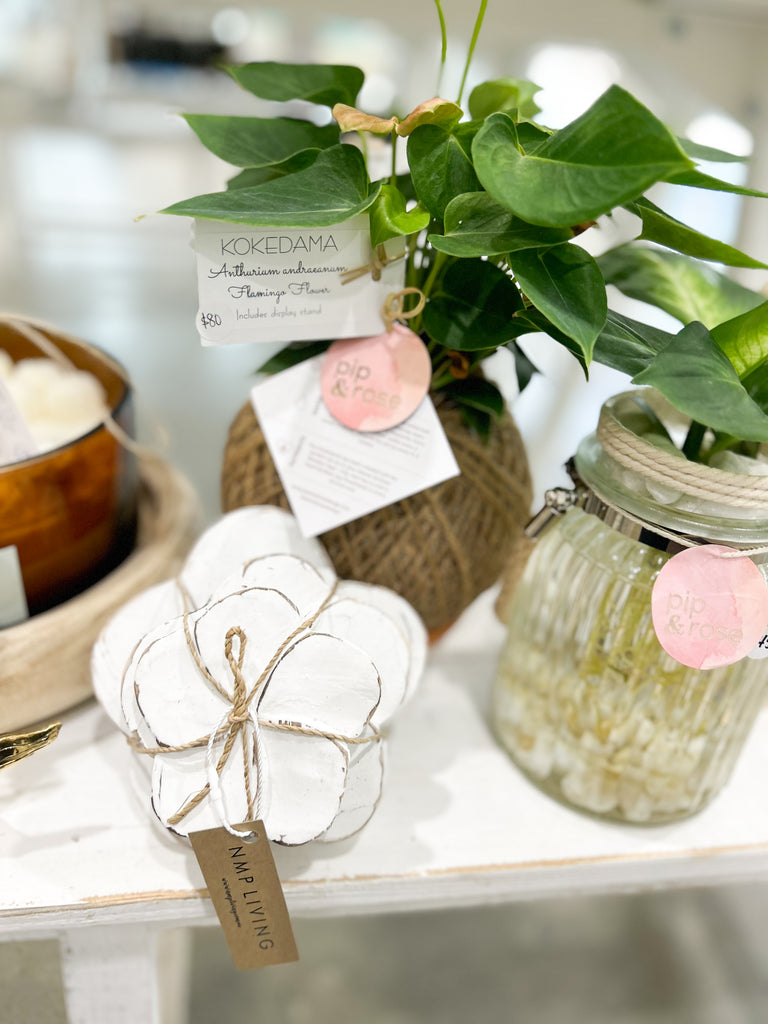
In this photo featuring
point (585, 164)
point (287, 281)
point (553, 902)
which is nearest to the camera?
point (585, 164)

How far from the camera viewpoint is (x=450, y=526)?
1.90ft

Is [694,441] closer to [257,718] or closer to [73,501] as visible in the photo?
[257,718]

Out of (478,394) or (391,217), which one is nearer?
(391,217)

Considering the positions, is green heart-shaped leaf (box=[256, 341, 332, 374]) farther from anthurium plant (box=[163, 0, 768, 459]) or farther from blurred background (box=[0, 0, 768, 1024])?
blurred background (box=[0, 0, 768, 1024])

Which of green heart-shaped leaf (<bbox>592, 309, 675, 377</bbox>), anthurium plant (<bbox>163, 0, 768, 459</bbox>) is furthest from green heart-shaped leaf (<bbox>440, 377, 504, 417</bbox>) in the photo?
green heart-shaped leaf (<bbox>592, 309, 675, 377</bbox>)

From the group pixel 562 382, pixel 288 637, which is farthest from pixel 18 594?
pixel 562 382

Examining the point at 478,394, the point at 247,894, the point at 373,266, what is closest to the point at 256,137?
the point at 373,266

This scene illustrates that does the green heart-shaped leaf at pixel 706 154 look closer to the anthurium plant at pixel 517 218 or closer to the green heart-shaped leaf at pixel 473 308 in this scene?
the anthurium plant at pixel 517 218

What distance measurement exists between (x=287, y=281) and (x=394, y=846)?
399 millimetres

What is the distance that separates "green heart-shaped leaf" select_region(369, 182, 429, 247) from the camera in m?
0.44

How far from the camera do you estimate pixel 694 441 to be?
498mm

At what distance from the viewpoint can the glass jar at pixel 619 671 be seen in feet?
1.60

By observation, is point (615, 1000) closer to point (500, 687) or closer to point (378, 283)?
point (500, 687)

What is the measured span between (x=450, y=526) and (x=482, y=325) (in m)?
0.16
